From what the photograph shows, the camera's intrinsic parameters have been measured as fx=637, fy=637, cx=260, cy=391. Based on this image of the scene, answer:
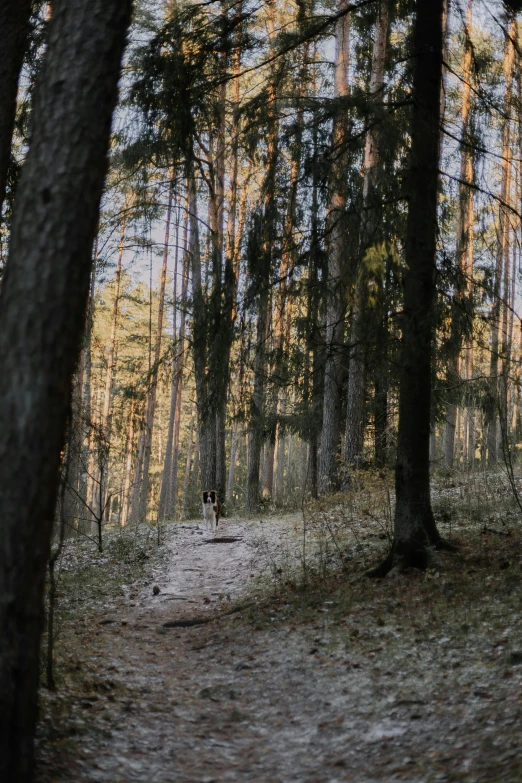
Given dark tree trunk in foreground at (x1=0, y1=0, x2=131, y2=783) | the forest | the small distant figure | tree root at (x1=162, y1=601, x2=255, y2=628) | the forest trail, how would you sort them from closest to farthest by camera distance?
dark tree trunk in foreground at (x1=0, y1=0, x2=131, y2=783) < the forest < the forest trail < tree root at (x1=162, y1=601, x2=255, y2=628) < the small distant figure

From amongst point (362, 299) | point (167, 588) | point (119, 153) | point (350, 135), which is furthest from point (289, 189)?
point (167, 588)

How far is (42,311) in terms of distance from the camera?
298cm

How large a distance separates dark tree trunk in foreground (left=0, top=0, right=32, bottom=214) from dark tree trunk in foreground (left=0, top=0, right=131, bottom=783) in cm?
205

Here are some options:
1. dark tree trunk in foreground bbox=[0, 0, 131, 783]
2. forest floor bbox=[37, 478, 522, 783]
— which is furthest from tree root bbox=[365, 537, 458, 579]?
dark tree trunk in foreground bbox=[0, 0, 131, 783]

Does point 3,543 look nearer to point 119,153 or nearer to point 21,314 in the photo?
point 21,314

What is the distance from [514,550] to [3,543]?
5.99 meters

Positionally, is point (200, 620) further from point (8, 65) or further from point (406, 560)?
point (8, 65)

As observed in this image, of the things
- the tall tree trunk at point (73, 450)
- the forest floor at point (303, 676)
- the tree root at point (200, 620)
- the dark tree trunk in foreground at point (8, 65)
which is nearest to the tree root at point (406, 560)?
the forest floor at point (303, 676)

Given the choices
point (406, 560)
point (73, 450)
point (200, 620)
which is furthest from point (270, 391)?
point (200, 620)

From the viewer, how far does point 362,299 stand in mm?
6988

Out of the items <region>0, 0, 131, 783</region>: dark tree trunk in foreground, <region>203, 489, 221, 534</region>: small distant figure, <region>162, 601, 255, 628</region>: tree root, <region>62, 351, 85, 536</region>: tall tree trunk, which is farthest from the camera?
<region>203, 489, 221, 534</region>: small distant figure

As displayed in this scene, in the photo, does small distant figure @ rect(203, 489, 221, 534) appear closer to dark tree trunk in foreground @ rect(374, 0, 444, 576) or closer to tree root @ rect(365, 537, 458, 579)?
tree root @ rect(365, 537, 458, 579)

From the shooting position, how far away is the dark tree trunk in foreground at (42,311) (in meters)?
2.91

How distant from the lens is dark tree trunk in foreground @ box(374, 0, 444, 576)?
7.06 metres
